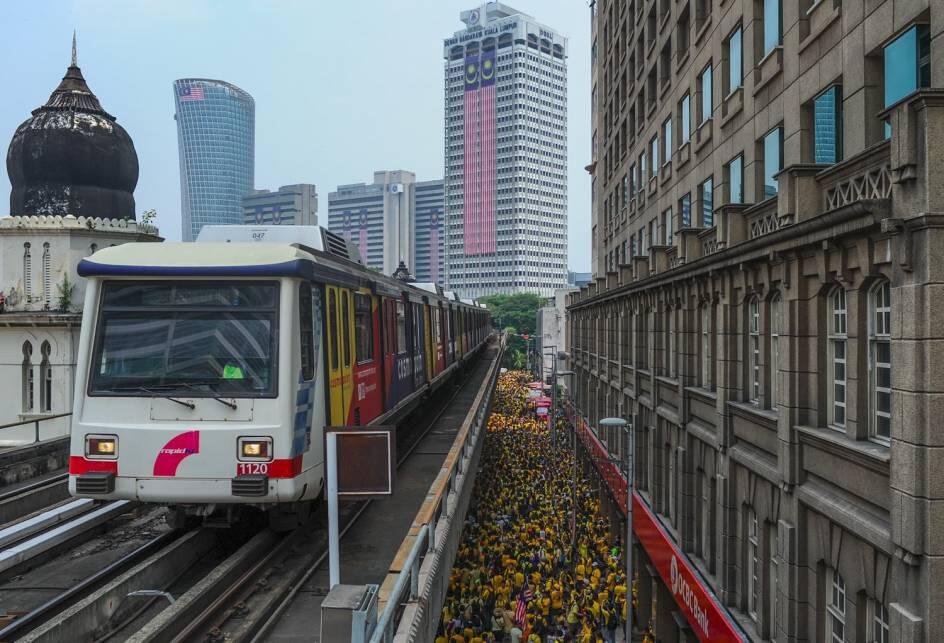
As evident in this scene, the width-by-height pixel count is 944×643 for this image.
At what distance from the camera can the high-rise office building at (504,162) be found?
610 feet

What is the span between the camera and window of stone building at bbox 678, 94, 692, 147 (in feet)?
79.2

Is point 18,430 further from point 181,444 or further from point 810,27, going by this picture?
point 810,27

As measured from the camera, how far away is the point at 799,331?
1208cm

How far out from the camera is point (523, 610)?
1767cm

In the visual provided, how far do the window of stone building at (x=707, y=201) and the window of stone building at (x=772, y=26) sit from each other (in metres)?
4.90

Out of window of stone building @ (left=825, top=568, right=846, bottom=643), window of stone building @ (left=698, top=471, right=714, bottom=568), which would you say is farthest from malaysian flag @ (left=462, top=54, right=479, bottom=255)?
window of stone building @ (left=825, top=568, right=846, bottom=643)

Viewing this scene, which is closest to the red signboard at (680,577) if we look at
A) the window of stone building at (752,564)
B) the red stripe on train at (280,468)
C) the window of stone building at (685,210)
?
the window of stone building at (752,564)

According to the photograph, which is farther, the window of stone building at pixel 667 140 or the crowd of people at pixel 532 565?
the window of stone building at pixel 667 140

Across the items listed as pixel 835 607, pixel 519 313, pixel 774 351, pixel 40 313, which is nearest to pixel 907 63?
pixel 774 351

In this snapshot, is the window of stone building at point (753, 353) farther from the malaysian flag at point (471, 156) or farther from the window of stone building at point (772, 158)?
the malaysian flag at point (471, 156)

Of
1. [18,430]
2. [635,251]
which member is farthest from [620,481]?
[18,430]

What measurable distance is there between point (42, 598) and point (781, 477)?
10443 millimetres

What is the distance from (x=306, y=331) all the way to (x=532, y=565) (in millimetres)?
12821

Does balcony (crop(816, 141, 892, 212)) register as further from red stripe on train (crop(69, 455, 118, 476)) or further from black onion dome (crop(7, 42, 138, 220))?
black onion dome (crop(7, 42, 138, 220))
